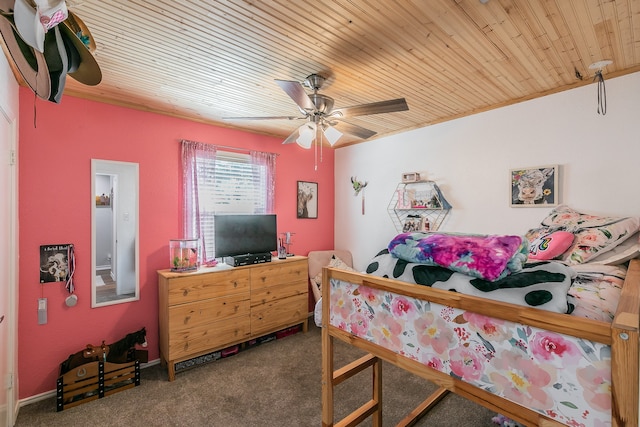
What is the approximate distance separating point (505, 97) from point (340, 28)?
73.5 inches

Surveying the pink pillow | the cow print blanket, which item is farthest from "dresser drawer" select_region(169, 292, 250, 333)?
the pink pillow

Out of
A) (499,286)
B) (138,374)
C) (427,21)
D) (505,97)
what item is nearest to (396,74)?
(427,21)

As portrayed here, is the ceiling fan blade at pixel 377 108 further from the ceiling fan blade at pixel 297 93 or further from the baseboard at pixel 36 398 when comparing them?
the baseboard at pixel 36 398

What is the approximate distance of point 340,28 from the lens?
1.67 m

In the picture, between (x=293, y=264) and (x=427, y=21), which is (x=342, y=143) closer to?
(x=293, y=264)

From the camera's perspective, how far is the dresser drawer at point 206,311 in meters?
2.65

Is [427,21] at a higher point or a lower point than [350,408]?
higher

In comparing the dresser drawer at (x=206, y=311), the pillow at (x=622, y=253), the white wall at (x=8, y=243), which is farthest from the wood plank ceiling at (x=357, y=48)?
the dresser drawer at (x=206, y=311)

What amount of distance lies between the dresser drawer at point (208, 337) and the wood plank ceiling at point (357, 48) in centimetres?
214

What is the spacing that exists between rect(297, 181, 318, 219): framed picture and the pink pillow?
8.99 feet

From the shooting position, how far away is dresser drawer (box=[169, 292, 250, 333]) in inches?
104

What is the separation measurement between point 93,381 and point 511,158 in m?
4.08

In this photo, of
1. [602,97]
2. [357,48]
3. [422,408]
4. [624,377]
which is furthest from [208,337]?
[602,97]

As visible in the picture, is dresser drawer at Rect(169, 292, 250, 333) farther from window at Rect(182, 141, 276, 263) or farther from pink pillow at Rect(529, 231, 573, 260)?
pink pillow at Rect(529, 231, 573, 260)
